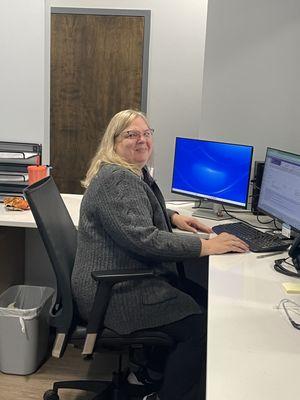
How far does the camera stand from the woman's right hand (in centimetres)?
197

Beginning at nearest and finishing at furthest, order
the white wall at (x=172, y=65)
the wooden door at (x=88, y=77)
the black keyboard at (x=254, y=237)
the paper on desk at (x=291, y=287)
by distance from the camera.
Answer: the paper on desk at (x=291, y=287) < the black keyboard at (x=254, y=237) < the white wall at (x=172, y=65) < the wooden door at (x=88, y=77)

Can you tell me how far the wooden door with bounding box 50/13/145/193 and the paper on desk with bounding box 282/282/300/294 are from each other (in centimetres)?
257

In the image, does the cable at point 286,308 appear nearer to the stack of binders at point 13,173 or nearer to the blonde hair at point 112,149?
the blonde hair at point 112,149

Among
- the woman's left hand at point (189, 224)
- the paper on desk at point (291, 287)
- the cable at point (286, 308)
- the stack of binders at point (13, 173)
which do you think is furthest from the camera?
the stack of binders at point (13, 173)

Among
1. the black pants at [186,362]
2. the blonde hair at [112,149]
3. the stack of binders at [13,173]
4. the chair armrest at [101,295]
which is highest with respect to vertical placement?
the blonde hair at [112,149]

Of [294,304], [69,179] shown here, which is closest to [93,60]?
[69,179]

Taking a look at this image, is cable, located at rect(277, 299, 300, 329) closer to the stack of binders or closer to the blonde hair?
the blonde hair

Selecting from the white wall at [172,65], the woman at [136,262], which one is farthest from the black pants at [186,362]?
the white wall at [172,65]

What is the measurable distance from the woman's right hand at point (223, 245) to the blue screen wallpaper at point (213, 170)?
55 centimetres

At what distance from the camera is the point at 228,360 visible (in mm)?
1202

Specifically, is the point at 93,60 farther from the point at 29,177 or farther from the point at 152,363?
the point at 152,363

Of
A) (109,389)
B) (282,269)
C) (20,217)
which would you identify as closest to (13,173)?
(20,217)

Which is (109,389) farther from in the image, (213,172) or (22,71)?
(22,71)

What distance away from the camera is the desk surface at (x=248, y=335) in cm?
110
